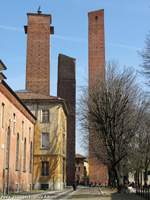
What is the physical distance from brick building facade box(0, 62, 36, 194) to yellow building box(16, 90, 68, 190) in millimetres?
1073

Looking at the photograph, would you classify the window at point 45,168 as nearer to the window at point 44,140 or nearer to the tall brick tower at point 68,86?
the window at point 44,140

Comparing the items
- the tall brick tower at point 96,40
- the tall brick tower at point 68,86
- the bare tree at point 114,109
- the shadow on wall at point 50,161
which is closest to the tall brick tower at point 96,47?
the tall brick tower at point 96,40

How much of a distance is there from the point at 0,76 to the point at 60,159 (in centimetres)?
1607

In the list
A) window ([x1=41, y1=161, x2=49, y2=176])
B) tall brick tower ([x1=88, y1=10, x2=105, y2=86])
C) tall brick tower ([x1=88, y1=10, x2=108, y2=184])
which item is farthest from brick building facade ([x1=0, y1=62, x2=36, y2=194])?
tall brick tower ([x1=88, y1=10, x2=105, y2=86])

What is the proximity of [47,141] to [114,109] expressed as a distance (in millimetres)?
11888

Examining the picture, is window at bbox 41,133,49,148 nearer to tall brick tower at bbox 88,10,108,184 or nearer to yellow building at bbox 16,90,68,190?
yellow building at bbox 16,90,68,190

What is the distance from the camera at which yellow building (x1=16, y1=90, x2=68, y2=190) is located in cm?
3231

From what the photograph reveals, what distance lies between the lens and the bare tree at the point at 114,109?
23312 mm

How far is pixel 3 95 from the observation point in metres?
21.2

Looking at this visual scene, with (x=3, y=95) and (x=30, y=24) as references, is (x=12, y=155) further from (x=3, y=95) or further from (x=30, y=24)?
(x=30, y=24)

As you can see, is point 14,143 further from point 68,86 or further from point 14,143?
point 68,86

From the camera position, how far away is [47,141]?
109ft

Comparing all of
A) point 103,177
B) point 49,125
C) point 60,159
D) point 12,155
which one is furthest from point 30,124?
point 103,177

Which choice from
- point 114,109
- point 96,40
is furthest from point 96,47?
point 114,109
